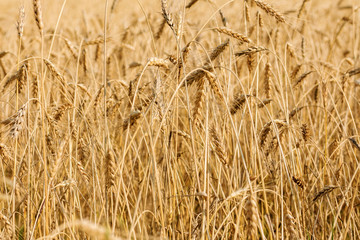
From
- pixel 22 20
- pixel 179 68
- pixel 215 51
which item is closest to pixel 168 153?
pixel 179 68

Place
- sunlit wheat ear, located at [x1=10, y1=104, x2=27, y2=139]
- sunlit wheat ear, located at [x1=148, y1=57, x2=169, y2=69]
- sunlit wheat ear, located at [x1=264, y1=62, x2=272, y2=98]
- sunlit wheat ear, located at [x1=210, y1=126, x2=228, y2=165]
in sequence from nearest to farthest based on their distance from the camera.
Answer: sunlit wheat ear, located at [x1=10, y1=104, x2=27, y2=139]
sunlit wheat ear, located at [x1=210, y1=126, x2=228, y2=165]
sunlit wheat ear, located at [x1=148, y1=57, x2=169, y2=69]
sunlit wheat ear, located at [x1=264, y1=62, x2=272, y2=98]

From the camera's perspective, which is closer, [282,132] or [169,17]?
[169,17]

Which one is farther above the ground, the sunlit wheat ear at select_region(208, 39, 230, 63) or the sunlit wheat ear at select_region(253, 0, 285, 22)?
the sunlit wheat ear at select_region(253, 0, 285, 22)

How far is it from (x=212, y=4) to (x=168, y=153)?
4.82 ft

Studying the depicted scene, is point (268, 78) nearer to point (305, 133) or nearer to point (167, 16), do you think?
point (305, 133)

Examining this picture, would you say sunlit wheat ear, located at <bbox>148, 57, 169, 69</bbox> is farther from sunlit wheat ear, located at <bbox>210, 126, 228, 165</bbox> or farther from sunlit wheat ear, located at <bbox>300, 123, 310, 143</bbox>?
sunlit wheat ear, located at <bbox>300, 123, 310, 143</bbox>

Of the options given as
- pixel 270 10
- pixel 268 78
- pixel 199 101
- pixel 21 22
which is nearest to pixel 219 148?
pixel 199 101

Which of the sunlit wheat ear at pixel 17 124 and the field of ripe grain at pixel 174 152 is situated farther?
the field of ripe grain at pixel 174 152

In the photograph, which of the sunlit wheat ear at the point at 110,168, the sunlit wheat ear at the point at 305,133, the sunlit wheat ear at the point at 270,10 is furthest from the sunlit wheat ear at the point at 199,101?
the sunlit wheat ear at the point at 270,10

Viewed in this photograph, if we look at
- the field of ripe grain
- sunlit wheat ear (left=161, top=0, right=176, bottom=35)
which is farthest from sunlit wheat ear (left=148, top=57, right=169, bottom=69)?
sunlit wheat ear (left=161, top=0, right=176, bottom=35)

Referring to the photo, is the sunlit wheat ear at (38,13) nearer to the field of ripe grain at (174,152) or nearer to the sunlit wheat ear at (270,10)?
the field of ripe grain at (174,152)

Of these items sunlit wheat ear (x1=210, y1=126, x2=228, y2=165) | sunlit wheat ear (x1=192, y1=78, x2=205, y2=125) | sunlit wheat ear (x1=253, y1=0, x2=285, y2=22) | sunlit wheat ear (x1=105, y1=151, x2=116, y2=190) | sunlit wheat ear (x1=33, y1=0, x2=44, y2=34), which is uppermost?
sunlit wheat ear (x1=253, y1=0, x2=285, y2=22)

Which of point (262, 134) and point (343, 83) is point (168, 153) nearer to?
point (262, 134)

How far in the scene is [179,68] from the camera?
193 cm
